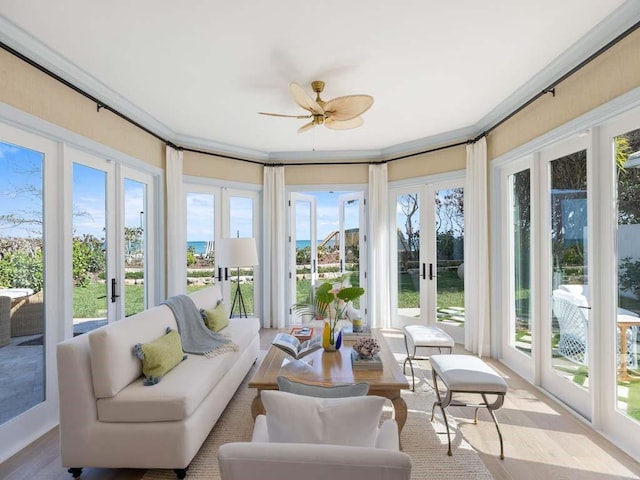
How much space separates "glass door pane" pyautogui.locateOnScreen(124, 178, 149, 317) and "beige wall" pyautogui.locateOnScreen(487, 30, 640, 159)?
173 inches

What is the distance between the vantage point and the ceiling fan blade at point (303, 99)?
102 inches

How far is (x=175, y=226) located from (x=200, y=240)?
0.59 meters

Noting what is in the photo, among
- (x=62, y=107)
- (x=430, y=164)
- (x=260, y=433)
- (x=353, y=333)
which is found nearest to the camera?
(x=260, y=433)

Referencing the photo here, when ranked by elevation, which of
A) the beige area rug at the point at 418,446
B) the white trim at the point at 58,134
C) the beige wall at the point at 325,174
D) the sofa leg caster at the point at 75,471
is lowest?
the beige area rug at the point at 418,446

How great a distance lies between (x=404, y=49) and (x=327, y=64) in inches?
24.8

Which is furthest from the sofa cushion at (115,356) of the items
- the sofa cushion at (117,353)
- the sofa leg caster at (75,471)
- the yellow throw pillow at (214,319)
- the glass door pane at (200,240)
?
the glass door pane at (200,240)

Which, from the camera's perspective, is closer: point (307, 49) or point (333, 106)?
point (307, 49)

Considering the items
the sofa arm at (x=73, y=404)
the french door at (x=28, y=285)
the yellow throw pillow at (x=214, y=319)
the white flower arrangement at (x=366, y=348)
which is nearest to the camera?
the sofa arm at (x=73, y=404)

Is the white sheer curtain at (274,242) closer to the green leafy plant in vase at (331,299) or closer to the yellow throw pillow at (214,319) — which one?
the yellow throw pillow at (214,319)

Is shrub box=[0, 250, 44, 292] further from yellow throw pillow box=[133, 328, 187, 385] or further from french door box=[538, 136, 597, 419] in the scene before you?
french door box=[538, 136, 597, 419]

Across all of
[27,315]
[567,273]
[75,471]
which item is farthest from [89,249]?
[567,273]

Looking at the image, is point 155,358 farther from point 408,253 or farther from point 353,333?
point 408,253

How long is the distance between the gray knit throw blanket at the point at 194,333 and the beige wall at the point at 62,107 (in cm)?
180

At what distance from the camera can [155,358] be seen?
2283 millimetres
